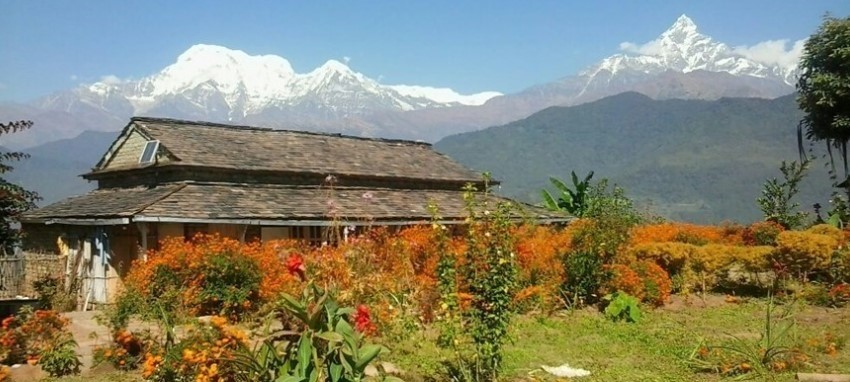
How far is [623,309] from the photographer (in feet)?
41.0

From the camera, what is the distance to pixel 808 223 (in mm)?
23953

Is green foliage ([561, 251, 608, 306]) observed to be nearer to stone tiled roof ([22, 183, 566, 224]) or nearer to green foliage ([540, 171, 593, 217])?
stone tiled roof ([22, 183, 566, 224])

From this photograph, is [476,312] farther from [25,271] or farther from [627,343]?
[25,271]

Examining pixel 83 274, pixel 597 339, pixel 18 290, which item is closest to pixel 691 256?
pixel 597 339

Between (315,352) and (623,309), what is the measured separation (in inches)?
327

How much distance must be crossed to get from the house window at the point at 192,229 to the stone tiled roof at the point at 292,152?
2186 millimetres

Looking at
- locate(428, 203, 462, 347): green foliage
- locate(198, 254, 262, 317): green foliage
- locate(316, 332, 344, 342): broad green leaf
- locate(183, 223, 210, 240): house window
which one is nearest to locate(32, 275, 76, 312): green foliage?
locate(183, 223, 210, 240): house window

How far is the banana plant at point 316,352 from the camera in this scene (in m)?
5.58

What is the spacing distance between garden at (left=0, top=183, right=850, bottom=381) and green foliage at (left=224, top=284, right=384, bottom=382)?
0.02 m

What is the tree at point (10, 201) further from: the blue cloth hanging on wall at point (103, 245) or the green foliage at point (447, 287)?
the green foliage at point (447, 287)

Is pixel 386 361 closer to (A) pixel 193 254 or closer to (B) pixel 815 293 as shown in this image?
(A) pixel 193 254

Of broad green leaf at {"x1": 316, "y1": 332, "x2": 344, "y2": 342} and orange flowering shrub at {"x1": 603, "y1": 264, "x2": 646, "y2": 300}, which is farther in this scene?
orange flowering shrub at {"x1": 603, "y1": 264, "x2": 646, "y2": 300}

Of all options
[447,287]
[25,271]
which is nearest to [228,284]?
[447,287]

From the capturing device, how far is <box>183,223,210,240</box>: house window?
17984 millimetres
